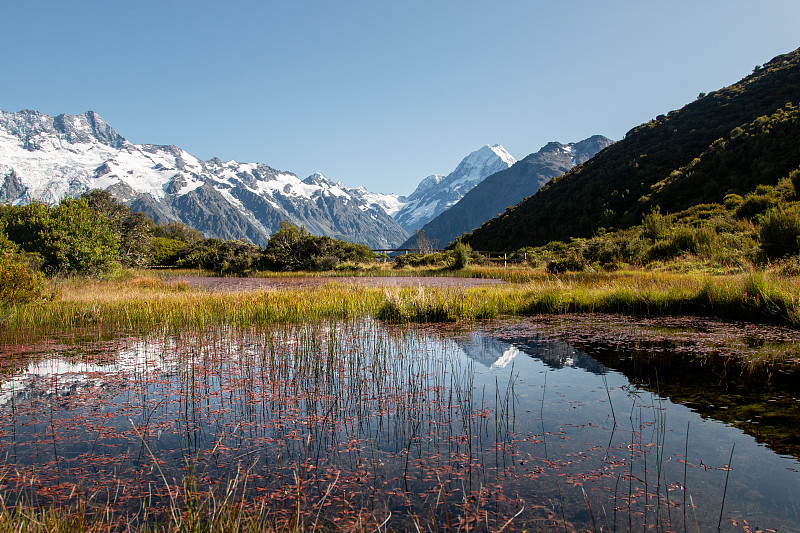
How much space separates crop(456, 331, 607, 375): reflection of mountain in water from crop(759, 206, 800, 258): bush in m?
11.5

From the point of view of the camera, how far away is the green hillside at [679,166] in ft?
117

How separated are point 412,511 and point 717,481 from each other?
2.49 m

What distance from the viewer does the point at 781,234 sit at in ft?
51.2

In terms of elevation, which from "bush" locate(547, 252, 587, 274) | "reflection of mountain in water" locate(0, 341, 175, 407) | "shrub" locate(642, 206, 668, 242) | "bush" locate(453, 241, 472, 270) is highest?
"shrub" locate(642, 206, 668, 242)

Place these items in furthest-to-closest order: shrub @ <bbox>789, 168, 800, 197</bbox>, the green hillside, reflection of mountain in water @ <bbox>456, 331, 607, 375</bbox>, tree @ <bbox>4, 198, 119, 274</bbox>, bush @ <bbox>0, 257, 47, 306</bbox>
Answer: the green hillside, shrub @ <bbox>789, 168, 800, 197</bbox>, tree @ <bbox>4, 198, 119, 274</bbox>, bush @ <bbox>0, 257, 47, 306</bbox>, reflection of mountain in water @ <bbox>456, 331, 607, 375</bbox>

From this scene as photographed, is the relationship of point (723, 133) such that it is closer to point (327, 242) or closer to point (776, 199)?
point (776, 199)

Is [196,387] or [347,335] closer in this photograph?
[196,387]

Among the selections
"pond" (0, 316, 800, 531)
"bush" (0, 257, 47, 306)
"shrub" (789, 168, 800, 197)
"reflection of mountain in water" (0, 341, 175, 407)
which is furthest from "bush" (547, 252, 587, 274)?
"bush" (0, 257, 47, 306)

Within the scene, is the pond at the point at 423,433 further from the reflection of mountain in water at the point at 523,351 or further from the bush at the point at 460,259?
the bush at the point at 460,259

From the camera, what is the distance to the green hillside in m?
35.6

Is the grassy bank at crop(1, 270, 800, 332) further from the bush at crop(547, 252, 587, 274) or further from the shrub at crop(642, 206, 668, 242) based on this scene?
the shrub at crop(642, 206, 668, 242)

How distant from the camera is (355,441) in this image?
4.46m

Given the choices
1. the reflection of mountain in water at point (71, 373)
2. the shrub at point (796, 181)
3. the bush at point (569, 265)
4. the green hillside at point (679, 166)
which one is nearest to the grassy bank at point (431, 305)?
the reflection of mountain in water at point (71, 373)

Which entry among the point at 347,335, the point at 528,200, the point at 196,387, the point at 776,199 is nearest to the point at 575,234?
the point at 528,200
